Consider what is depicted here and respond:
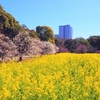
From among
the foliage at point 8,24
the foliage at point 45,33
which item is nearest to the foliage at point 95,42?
the foliage at point 45,33

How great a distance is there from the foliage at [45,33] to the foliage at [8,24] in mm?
11775

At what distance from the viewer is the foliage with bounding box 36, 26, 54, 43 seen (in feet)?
160

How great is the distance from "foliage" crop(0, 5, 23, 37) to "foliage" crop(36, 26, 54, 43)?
11.8 m

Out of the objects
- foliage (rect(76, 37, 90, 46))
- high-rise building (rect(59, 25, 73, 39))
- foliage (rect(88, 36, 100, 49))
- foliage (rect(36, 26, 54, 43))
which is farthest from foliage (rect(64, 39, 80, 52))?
high-rise building (rect(59, 25, 73, 39))

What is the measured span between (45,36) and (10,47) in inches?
958

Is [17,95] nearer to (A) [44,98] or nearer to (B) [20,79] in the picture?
(A) [44,98]

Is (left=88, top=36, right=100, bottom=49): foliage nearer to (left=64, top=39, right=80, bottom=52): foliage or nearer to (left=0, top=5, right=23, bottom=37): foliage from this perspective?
(left=64, top=39, right=80, bottom=52): foliage

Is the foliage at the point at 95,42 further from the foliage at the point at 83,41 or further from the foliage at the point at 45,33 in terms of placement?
→ the foliage at the point at 45,33

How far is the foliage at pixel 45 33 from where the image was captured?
48.9 metres

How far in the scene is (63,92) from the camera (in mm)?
5309

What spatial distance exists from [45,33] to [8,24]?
1606cm

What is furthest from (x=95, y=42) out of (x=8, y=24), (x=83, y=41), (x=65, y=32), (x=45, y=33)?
(x=65, y=32)

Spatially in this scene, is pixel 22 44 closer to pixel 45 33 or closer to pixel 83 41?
pixel 83 41

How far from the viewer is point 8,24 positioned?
3459 centimetres
